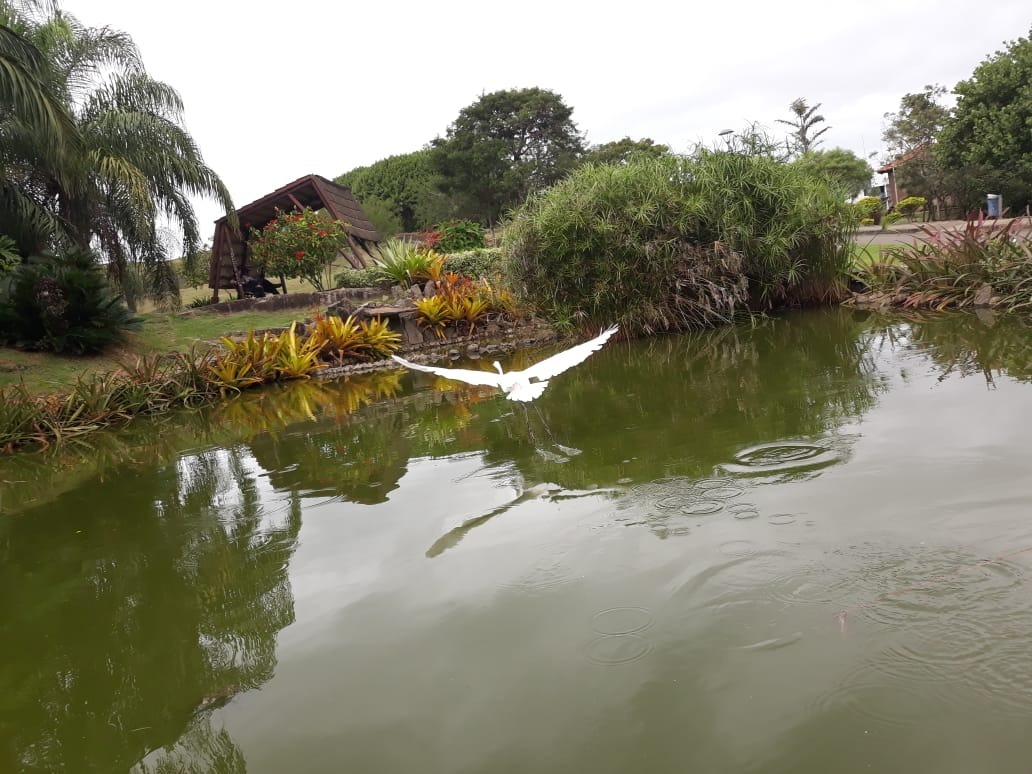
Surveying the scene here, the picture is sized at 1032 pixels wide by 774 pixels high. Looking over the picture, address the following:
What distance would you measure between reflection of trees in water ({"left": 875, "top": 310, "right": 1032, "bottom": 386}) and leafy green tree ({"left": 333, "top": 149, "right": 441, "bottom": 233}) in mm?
36148

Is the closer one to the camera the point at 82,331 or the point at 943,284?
the point at 943,284

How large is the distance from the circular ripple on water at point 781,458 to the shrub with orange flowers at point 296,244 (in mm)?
16066

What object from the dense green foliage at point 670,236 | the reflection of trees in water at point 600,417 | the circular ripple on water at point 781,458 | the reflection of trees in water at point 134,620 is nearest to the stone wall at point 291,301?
the dense green foliage at point 670,236

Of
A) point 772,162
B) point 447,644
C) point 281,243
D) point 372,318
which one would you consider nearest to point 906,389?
point 447,644

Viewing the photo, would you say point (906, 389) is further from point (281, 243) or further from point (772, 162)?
point (281, 243)

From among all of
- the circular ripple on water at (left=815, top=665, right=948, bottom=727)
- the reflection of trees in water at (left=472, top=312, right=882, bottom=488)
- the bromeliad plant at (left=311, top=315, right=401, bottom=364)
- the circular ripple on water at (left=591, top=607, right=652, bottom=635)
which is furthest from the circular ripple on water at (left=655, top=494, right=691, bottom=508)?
the bromeliad plant at (left=311, top=315, right=401, bottom=364)

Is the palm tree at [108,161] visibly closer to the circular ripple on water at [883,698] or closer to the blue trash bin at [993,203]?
the circular ripple on water at [883,698]

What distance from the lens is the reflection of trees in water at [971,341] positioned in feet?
19.7

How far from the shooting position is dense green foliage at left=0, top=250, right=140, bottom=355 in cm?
1205

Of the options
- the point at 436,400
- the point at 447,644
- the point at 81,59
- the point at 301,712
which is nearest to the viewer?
the point at 301,712

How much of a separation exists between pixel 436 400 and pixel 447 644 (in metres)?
5.67

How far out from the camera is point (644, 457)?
4.65 meters

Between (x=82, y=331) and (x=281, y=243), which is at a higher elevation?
(x=281, y=243)

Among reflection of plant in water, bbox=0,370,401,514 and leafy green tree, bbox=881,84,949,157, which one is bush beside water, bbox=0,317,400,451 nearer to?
reflection of plant in water, bbox=0,370,401,514
